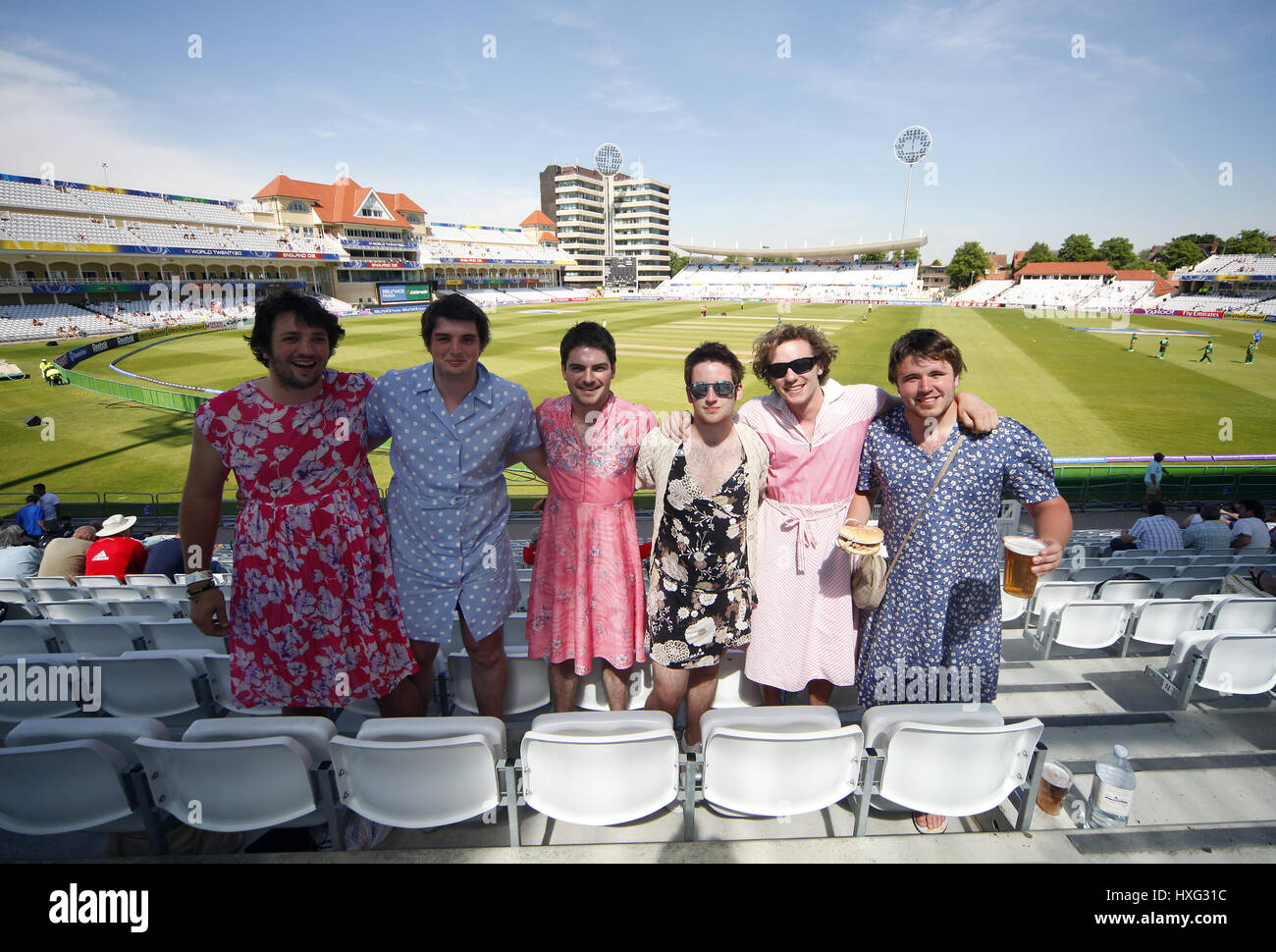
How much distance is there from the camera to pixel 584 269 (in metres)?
105

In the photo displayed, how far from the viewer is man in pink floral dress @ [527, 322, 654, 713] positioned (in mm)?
2680

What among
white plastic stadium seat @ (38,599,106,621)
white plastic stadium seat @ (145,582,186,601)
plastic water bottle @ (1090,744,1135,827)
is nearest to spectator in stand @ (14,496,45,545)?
white plastic stadium seat @ (145,582,186,601)

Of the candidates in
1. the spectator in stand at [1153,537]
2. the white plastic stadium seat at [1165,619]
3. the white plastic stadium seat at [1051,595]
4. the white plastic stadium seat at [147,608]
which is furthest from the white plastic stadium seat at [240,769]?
the spectator in stand at [1153,537]

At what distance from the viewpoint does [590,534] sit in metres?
2.75

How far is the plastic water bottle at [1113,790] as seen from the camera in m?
2.31

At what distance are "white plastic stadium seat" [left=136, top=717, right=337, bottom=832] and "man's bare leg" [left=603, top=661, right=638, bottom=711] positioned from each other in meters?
1.21

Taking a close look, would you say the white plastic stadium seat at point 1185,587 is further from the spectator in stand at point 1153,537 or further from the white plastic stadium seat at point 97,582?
the white plastic stadium seat at point 97,582

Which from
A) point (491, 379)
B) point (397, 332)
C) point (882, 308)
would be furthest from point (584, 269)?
point (491, 379)

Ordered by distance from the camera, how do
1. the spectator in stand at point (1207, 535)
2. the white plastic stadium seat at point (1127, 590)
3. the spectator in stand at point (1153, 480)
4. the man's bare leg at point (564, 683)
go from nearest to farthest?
the man's bare leg at point (564, 683)
the white plastic stadium seat at point (1127, 590)
the spectator in stand at point (1207, 535)
the spectator in stand at point (1153, 480)

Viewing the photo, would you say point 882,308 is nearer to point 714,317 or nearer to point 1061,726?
point 714,317

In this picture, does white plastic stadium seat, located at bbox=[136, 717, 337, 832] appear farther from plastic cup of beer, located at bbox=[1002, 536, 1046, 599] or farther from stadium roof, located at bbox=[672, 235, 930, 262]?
stadium roof, located at bbox=[672, 235, 930, 262]

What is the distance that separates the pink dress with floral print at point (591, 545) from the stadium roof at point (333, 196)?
261 ft

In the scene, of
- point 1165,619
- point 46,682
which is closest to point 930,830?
point 1165,619

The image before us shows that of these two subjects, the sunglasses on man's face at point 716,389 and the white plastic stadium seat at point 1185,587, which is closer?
the sunglasses on man's face at point 716,389
